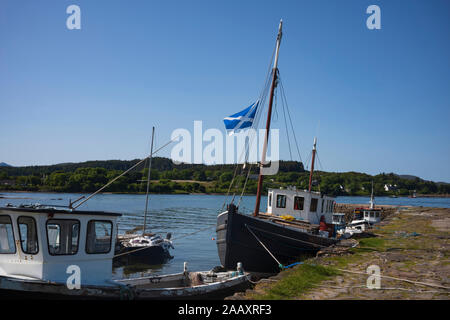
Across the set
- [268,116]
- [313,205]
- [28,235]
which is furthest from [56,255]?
[313,205]

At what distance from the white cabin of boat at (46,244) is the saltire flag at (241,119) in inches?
388

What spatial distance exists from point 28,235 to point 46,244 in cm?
60

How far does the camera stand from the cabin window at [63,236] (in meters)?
9.59

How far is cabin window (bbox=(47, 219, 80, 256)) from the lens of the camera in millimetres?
9586

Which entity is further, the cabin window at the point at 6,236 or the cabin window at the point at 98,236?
the cabin window at the point at 98,236

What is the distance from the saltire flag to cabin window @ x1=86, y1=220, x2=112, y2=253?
9.35 metres

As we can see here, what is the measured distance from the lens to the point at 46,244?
937 centimetres

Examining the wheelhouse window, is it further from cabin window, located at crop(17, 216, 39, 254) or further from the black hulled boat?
cabin window, located at crop(17, 216, 39, 254)

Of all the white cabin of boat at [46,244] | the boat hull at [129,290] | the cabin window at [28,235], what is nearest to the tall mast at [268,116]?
the boat hull at [129,290]

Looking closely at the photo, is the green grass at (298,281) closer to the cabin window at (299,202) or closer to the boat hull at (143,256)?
the cabin window at (299,202)

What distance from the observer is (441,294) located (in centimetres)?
980
